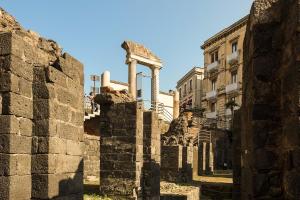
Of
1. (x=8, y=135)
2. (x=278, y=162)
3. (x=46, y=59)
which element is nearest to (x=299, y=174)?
(x=278, y=162)

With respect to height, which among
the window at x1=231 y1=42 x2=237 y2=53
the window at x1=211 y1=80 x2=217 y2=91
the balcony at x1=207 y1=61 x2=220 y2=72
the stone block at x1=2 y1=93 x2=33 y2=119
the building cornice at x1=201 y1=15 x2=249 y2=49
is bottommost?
the stone block at x1=2 y1=93 x2=33 y2=119

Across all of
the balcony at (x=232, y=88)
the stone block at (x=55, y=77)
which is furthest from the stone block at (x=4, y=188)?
the balcony at (x=232, y=88)

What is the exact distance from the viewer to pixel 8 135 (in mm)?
4531

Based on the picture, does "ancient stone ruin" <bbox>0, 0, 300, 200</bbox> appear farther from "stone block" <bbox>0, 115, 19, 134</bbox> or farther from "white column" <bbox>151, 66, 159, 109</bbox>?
"white column" <bbox>151, 66, 159, 109</bbox>

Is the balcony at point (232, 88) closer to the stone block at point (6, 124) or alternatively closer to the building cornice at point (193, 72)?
the building cornice at point (193, 72)

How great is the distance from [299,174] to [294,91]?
0.72 metres

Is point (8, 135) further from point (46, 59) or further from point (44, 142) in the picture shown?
point (46, 59)

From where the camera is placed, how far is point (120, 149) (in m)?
10.8

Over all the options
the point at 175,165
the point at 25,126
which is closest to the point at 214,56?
the point at 175,165

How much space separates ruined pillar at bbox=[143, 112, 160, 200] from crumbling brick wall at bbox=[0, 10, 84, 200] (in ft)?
17.3

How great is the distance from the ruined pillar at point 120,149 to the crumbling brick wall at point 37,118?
4.48 meters

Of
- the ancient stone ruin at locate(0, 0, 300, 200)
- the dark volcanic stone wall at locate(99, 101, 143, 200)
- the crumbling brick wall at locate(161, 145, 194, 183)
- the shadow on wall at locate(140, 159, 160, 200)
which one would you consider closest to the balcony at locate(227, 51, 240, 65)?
the crumbling brick wall at locate(161, 145, 194, 183)

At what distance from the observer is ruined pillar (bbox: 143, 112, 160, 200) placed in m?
11.3

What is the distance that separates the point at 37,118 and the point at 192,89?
42712 mm
